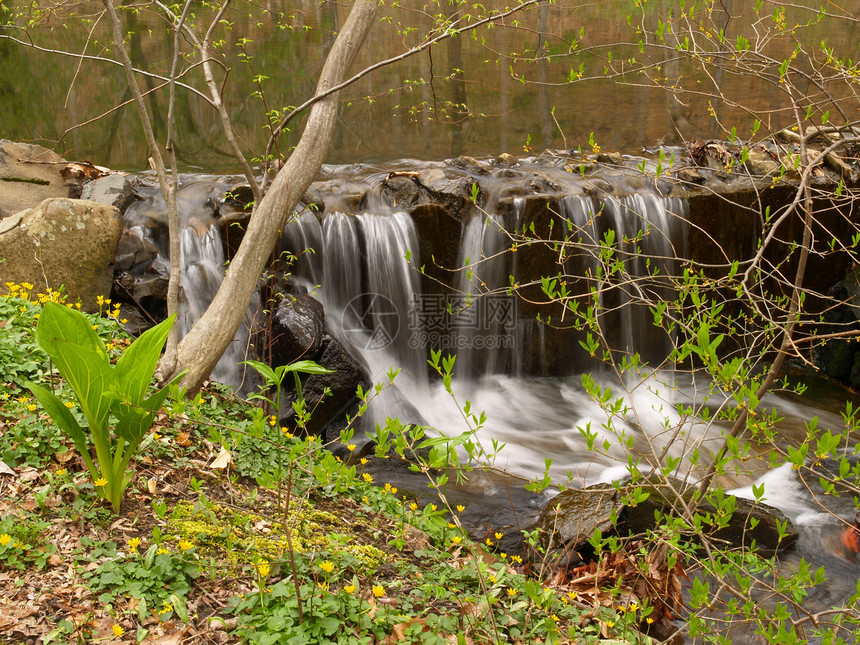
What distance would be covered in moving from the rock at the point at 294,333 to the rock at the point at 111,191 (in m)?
2.09

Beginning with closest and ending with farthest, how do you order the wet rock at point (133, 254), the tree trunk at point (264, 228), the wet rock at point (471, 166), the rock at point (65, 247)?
the tree trunk at point (264, 228) < the rock at point (65, 247) < the wet rock at point (133, 254) < the wet rock at point (471, 166)

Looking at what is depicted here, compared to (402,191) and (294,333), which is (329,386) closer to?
(294,333)

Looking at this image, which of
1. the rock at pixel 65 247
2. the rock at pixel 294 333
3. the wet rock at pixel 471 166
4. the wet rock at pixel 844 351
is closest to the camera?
the rock at pixel 65 247

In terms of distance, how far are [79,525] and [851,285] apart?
8133 mm

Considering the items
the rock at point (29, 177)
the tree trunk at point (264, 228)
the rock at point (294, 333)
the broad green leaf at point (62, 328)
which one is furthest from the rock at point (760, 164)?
the rock at point (29, 177)

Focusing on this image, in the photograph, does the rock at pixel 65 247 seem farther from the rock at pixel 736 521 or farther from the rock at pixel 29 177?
the rock at pixel 736 521

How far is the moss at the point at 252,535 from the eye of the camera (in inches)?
105

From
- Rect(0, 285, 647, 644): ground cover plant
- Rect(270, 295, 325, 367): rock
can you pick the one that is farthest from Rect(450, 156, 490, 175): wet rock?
Rect(0, 285, 647, 644): ground cover plant

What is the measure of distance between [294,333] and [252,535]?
272 centimetres

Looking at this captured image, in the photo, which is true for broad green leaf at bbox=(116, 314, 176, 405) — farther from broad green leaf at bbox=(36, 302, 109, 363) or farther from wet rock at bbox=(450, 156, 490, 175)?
wet rock at bbox=(450, 156, 490, 175)

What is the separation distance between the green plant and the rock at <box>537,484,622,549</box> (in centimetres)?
236

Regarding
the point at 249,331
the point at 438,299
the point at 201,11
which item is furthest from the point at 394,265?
the point at 201,11

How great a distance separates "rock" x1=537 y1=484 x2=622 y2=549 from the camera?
154 inches

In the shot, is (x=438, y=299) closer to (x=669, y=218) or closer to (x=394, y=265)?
(x=394, y=265)
